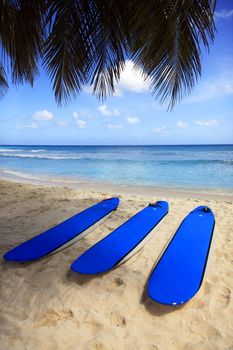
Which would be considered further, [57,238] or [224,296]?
[57,238]

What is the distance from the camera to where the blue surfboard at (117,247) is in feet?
7.58

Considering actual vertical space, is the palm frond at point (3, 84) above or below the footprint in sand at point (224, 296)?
above

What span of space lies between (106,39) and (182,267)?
2846mm

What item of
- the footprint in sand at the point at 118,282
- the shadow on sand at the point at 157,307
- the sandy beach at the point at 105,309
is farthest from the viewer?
the footprint in sand at the point at 118,282

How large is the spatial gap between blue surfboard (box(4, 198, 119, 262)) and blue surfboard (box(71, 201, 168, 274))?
1.43 feet

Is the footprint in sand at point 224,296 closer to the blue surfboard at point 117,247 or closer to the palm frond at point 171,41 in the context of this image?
the blue surfboard at point 117,247

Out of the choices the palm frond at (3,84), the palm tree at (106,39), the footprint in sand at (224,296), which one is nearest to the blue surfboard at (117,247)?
the footprint in sand at (224,296)

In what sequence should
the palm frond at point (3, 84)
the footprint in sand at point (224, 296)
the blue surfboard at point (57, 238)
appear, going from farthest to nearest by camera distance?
the palm frond at point (3, 84)
the blue surfboard at point (57, 238)
the footprint in sand at point (224, 296)

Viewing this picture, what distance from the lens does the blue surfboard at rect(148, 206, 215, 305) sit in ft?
6.19

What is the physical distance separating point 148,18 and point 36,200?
4.38 m

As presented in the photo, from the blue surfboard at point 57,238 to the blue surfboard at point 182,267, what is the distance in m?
1.28

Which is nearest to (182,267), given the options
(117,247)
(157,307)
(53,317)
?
(157,307)

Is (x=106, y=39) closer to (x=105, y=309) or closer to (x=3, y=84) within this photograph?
(x=105, y=309)

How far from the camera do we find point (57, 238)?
2.96m
